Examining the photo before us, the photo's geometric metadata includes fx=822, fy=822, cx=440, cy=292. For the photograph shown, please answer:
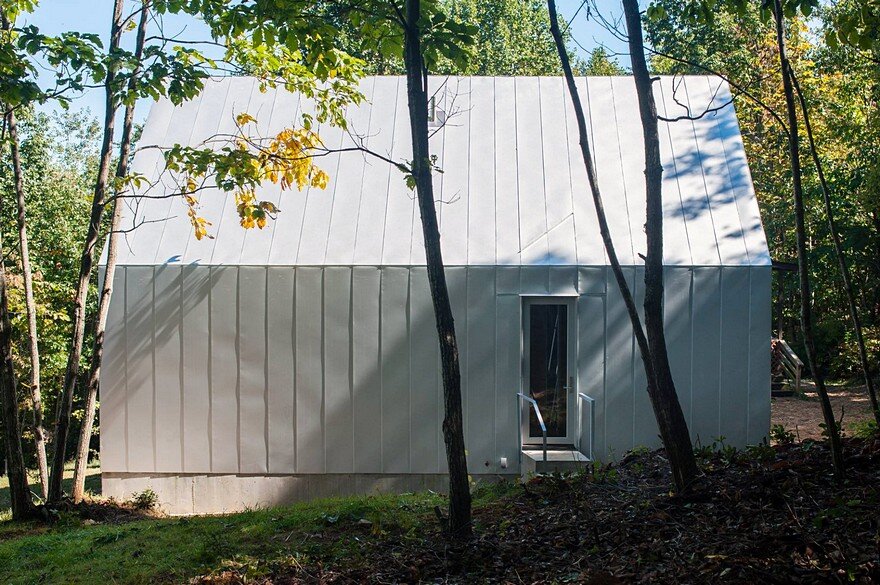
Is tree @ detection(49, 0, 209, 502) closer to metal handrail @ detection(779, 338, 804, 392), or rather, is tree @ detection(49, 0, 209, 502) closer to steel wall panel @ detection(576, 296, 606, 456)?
steel wall panel @ detection(576, 296, 606, 456)

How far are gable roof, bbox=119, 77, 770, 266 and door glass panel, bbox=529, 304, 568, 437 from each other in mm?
661

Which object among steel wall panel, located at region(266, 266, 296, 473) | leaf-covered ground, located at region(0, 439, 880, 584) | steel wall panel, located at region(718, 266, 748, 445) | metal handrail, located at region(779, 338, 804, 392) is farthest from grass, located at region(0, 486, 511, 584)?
metal handrail, located at region(779, 338, 804, 392)

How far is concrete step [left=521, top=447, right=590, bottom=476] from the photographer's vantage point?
915 cm

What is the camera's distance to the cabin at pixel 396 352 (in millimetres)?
9789

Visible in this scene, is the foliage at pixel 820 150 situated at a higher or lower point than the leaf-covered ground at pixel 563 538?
higher

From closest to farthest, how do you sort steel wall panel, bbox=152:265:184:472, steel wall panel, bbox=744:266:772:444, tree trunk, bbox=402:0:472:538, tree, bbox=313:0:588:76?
tree trunk, bbox=402:0:472:538
steel wall panel, bbox=744:266:772:444
steel wall panel, bbox=152:265:184:472
tree, bbox=313:0:588:76

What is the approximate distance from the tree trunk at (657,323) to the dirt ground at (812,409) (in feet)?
22.0

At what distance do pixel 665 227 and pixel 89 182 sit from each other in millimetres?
25647

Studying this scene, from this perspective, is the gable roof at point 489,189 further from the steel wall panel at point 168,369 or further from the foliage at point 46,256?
the foliage at point 46,256

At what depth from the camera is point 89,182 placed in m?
30.3

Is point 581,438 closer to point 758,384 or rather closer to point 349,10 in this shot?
point 758,384

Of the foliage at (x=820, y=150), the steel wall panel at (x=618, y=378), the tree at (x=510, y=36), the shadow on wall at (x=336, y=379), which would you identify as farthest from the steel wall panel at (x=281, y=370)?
the tree at (x=510, y=36)

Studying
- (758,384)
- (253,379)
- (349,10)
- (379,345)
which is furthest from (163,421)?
(758,384)

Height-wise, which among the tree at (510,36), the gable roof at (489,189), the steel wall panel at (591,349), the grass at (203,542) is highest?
the tree at (510,36)
